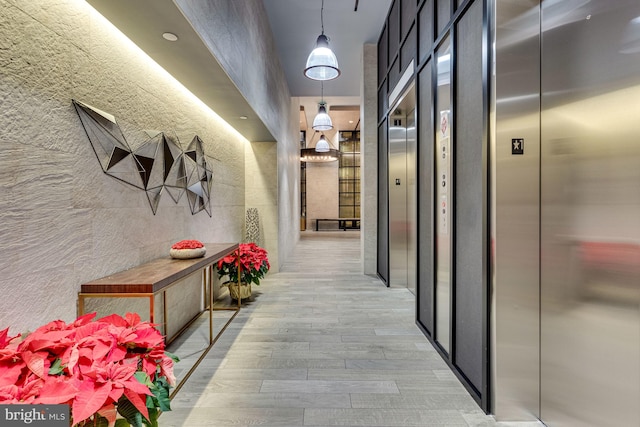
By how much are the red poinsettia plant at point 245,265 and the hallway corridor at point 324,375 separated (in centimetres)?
36

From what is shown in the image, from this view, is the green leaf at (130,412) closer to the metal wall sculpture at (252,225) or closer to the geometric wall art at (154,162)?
the geometric wall art at (154,162)

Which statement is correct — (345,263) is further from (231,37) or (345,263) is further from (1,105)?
(1,105)

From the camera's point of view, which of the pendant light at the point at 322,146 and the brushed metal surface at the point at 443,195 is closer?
the brushed metal surface at the point at 443,195

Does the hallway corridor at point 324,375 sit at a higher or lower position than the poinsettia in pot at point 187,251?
lower

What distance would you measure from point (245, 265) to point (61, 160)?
264cm

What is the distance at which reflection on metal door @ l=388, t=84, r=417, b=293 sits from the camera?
453cm

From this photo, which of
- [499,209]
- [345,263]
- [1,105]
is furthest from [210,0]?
[345,263]

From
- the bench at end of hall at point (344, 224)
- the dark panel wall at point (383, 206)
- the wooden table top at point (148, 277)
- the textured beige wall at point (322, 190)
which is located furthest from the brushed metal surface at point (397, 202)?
the textured beige wall at point (322, 190)

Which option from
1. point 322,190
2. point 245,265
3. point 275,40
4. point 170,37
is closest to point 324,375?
point 245,265

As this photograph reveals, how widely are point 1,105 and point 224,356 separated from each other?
2.21m

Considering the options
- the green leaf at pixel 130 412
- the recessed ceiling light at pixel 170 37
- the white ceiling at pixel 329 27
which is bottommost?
the green leaf at pixel 130 412

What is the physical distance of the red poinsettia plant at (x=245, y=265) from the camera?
400 centimetres

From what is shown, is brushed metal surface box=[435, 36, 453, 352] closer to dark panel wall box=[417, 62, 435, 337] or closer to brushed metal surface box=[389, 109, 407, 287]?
dark panel wall box=[417, 62, 435, 337]

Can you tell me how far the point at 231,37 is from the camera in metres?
2.99
